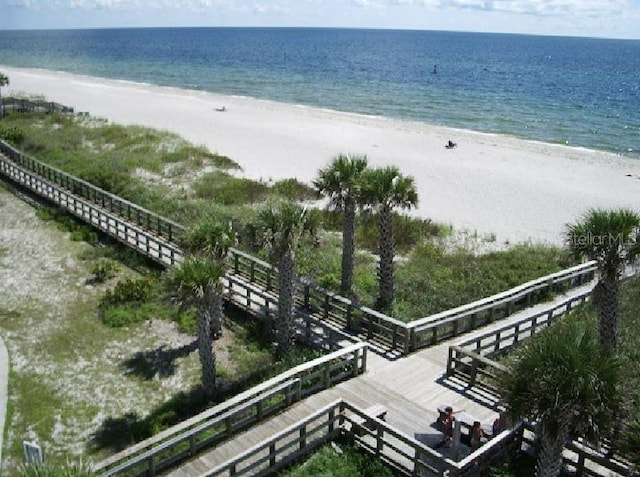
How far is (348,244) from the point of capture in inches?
736

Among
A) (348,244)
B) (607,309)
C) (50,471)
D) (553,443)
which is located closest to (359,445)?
(553,443)

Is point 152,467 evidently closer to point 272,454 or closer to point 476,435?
point 272,454

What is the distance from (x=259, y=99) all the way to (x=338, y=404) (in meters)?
69.3

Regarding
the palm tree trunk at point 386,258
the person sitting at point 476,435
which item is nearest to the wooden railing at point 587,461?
the person sitting at point 476,435

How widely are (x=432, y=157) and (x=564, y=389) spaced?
3572 cm

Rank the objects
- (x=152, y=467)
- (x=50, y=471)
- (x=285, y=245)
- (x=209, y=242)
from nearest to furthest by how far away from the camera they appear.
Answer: (x=50, y=471) < (x=152, y=467) < (x=285, y=245) < (x=209, y=242)

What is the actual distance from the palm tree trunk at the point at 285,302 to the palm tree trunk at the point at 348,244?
11.4ft

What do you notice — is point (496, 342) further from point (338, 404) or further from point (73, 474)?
point (73, 474)

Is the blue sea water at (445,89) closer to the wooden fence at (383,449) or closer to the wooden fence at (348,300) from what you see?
the wooden fence at (348,300)

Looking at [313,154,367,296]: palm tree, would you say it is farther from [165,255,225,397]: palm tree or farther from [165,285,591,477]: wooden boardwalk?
[165,255,225,397]: palm tree

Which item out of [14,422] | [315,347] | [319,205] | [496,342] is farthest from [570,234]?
[319,205]

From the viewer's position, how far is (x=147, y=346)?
1711 cm

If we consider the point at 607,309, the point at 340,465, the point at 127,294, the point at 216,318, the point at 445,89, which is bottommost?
the point at 127,294

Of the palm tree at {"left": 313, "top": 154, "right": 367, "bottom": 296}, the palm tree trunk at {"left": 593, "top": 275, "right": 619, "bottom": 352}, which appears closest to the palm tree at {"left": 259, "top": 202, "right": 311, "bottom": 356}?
the palm tree at {"left": 313, "top": 154, "right": 367, "bottom": 296}
